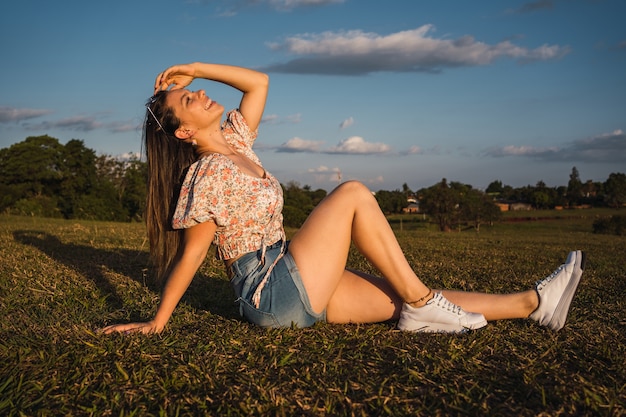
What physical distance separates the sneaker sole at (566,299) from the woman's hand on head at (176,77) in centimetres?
324

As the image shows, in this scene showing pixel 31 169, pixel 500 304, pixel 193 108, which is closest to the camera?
pixel 193 108

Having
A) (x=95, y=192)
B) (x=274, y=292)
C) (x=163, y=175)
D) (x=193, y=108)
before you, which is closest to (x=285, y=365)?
(x=274, y=292)

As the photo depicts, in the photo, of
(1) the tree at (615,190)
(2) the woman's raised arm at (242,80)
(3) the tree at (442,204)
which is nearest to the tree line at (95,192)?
(3) the tree at (442,204)

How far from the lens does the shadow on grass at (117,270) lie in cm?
490

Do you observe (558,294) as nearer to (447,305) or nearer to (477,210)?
(447,305)

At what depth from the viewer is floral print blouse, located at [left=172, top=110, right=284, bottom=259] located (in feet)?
11.7

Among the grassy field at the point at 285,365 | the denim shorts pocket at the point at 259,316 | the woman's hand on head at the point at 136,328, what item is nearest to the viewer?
the grassy field at the point at 285,365

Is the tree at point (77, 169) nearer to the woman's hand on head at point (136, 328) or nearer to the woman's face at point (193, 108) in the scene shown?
the woman's face at point (193, 108)

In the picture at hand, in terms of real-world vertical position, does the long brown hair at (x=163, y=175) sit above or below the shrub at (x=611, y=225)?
above

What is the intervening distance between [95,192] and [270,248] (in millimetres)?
41492

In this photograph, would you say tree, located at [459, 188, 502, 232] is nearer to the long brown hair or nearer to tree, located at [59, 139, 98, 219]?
tree, located at [59, 139, 98, 219]

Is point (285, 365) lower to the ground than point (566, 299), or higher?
lower

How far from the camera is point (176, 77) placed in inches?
169

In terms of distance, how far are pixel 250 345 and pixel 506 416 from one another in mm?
1572
